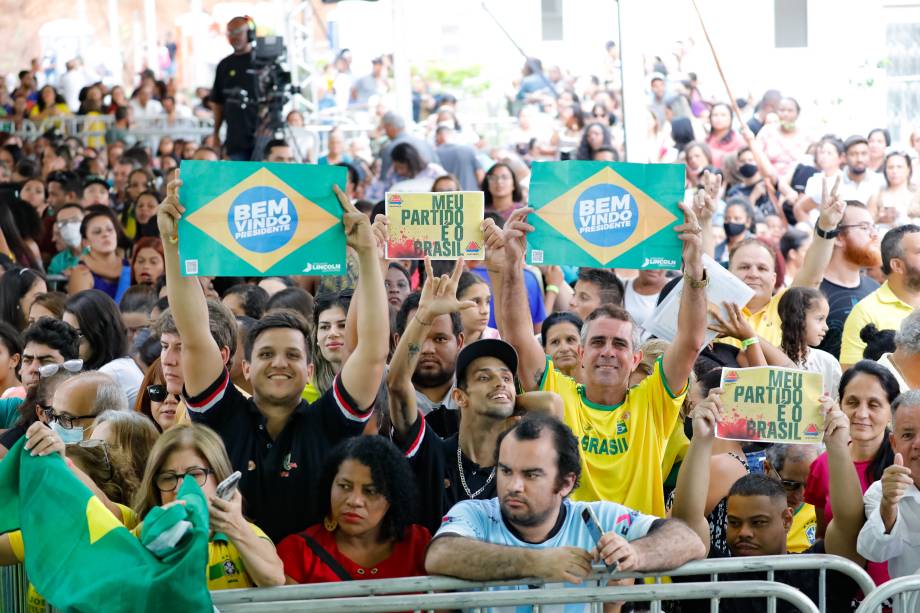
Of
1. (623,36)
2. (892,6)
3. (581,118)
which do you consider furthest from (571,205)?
(892,6)

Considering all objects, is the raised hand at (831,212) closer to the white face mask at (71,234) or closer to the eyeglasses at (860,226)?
the eyeglasses at (860,226)

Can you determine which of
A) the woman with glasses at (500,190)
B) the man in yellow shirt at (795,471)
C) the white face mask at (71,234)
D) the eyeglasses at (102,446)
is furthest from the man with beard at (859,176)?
the eyeglasses at (102,446)

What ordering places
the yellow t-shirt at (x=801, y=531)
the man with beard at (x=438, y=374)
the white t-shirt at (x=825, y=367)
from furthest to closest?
1. the white t-shirt at (x=825, y=367)
2. the man with beard at (x=438, y=374)
3. the yellow t-shirt at (x=801, y=531)

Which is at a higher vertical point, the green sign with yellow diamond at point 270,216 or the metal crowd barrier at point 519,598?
the green sign with yellow diamond at point 270,216

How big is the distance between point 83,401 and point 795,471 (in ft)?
9.43

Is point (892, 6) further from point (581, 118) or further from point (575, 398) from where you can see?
point (575, 398)

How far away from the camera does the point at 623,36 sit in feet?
30.9

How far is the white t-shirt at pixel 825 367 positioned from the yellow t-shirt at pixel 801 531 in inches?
56.9

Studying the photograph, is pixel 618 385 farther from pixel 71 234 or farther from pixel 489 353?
pixel 71 234

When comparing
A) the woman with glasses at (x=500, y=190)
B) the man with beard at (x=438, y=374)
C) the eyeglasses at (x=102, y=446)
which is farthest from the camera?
the woman with glasses at (x=500, y=190)

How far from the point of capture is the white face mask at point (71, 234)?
10.6 m

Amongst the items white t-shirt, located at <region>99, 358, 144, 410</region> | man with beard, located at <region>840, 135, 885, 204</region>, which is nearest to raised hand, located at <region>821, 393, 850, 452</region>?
white t-shirt, located at <region>99, 358, 144, 410</region>

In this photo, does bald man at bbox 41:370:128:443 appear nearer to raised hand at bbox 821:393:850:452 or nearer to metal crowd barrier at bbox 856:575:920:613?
raised hand at bbox 821:393:850:452

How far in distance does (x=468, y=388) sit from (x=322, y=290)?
247 centimetres
